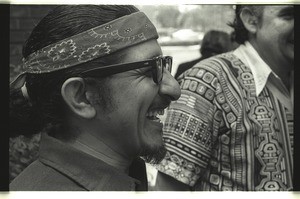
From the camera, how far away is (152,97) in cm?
188

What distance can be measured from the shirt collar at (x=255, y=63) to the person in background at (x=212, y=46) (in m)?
0.09

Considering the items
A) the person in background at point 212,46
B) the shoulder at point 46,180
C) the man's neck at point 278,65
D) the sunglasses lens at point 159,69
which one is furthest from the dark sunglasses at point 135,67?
the man's neck at point 278,65

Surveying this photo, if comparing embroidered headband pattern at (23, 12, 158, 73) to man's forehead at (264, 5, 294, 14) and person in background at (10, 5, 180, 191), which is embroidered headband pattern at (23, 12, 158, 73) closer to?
person in background at (10, 5, 180, 191)

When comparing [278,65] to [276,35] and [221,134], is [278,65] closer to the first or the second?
[276,35]

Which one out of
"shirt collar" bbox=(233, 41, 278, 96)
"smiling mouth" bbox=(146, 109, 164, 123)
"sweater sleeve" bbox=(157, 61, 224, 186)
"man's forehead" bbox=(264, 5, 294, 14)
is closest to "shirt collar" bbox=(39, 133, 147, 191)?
"smiling mouth" bbox=(146, 109, 164, 123)

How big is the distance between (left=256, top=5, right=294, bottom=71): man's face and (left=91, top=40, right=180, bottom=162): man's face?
0.67 metres

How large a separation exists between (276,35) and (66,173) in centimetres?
119

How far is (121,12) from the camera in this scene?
1856 millimetres

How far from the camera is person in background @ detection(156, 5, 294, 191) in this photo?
2254 millimetres

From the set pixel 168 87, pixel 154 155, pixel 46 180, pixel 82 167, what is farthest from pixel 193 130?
pixel 46 180

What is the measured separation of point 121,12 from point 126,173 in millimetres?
581

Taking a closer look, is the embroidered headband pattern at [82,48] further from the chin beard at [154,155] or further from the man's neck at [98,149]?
the chin beard at [154,155]

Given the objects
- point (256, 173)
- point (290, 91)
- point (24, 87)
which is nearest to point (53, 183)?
point (24, 87)
